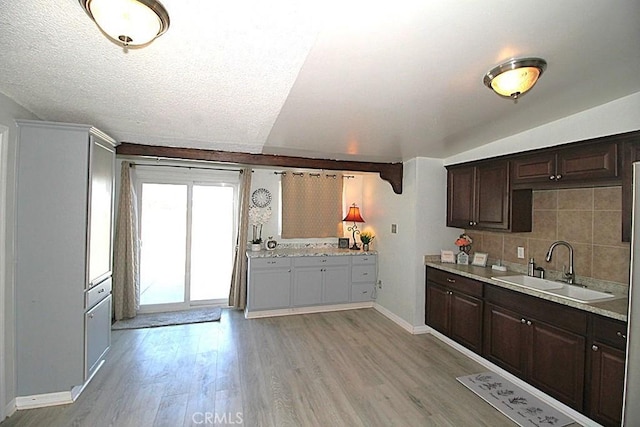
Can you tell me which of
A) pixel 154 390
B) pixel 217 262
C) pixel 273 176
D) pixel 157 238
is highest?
pixel 273 176

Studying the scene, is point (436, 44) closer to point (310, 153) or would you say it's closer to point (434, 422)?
point (310, 153)

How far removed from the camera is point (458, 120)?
263cm

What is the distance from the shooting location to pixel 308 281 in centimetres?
443

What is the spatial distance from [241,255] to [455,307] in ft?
9.90

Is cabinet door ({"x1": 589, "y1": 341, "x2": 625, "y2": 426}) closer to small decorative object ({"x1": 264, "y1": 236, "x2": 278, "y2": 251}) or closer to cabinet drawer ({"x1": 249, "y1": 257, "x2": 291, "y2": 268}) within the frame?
cabinet drawer ({"x1": 249, "y1": 257, "x2": 291, "y2": 268})

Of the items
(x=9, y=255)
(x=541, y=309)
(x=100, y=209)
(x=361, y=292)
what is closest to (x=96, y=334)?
(x=9, y=255)

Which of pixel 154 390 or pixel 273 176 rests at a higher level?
pixel 273 176

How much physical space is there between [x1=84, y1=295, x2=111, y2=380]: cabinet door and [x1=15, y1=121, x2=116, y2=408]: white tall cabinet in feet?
0.14

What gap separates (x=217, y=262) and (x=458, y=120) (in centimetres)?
392

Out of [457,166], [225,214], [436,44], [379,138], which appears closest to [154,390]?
[225,214]

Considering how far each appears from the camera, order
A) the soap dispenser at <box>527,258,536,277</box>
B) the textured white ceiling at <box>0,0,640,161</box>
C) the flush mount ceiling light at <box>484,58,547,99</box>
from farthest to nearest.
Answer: the soap dispenser at <box>527,258,536,277</box> < the flush mount ceiling light at <box>484,58,547,99</box> < the textured white ceiling at <box>0,0,640,161</box>

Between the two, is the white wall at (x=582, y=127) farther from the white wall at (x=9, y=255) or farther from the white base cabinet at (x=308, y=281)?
the white wall at (x=9, y=255)

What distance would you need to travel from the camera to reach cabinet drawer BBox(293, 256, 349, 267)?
14.4ft

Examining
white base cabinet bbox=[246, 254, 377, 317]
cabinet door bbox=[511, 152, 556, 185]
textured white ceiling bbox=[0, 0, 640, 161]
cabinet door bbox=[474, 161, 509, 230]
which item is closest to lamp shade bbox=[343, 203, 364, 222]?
white base cabinet bbox=[246, 254, 377, 317]
